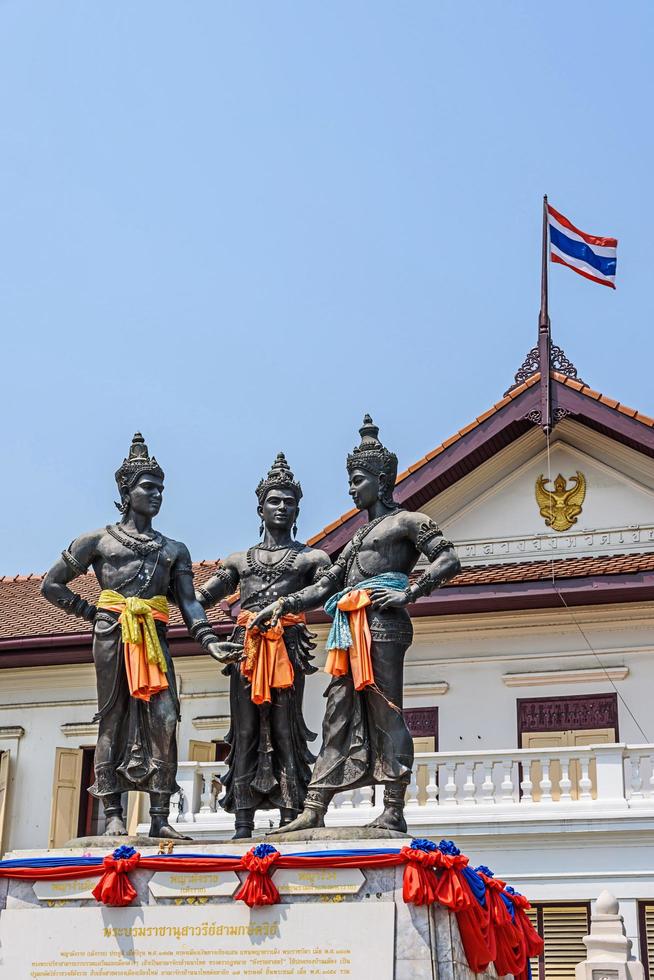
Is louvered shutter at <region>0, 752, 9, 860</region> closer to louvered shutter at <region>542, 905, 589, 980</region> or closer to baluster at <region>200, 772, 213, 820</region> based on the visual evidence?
baluster at <region>200, 772, 213, 820</region>

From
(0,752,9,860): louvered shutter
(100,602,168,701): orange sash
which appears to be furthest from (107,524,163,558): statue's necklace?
(0,752,9,860): louvered shutter

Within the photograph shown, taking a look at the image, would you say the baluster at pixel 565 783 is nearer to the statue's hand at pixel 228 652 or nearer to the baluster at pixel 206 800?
the baluster at pixel 206 800

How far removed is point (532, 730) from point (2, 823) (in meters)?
7.30

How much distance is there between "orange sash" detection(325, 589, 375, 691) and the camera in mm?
9570

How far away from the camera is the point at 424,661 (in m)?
20.4

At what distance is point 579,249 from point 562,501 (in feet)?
10.9

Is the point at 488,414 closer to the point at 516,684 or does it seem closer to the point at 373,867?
the point at 516,684

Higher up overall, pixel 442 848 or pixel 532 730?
pixel 532 730

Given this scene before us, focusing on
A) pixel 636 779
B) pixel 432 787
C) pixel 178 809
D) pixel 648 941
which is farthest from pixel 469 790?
pixel 178 809

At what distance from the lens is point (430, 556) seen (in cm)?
984

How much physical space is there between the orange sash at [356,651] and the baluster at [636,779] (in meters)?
8.17

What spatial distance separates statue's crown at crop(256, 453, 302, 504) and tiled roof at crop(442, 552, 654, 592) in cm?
894

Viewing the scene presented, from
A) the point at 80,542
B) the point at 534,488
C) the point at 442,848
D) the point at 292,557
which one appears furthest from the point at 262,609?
the point at 534,488

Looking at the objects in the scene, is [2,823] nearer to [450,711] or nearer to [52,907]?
[450,711]
